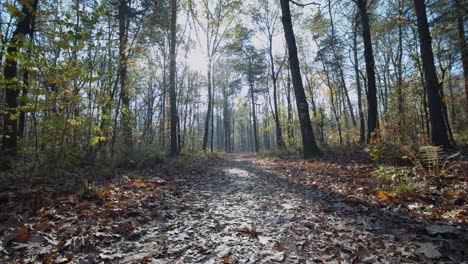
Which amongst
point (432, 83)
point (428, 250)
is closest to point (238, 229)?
point (428, 250)

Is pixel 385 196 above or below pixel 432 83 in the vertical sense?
below

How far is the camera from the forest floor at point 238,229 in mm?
2153

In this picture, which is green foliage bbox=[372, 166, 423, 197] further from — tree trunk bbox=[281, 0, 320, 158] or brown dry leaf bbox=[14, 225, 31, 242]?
brown dry leaf bbox=[14, 225, 31, 242]

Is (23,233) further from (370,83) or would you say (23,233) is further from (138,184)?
(370,83)

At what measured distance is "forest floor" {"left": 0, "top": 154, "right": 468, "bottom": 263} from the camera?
2153 millimetres

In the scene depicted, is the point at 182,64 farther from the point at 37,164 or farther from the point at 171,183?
the point at 37,164

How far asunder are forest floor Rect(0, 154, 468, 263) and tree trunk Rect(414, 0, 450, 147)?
144 inches

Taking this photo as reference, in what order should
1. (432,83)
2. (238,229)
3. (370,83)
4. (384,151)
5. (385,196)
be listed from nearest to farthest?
(238,229) → (385,196) → (384,151) → (432,83) → (370,83)

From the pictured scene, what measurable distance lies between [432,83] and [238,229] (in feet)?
22.8

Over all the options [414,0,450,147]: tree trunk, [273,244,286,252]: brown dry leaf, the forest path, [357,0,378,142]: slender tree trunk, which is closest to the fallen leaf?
the forest path

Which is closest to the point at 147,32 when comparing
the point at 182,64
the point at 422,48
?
the point at 182,64

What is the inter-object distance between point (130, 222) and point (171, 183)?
277cm

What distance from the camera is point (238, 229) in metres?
2.83

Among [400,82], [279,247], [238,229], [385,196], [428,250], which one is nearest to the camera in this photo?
[428,250]
